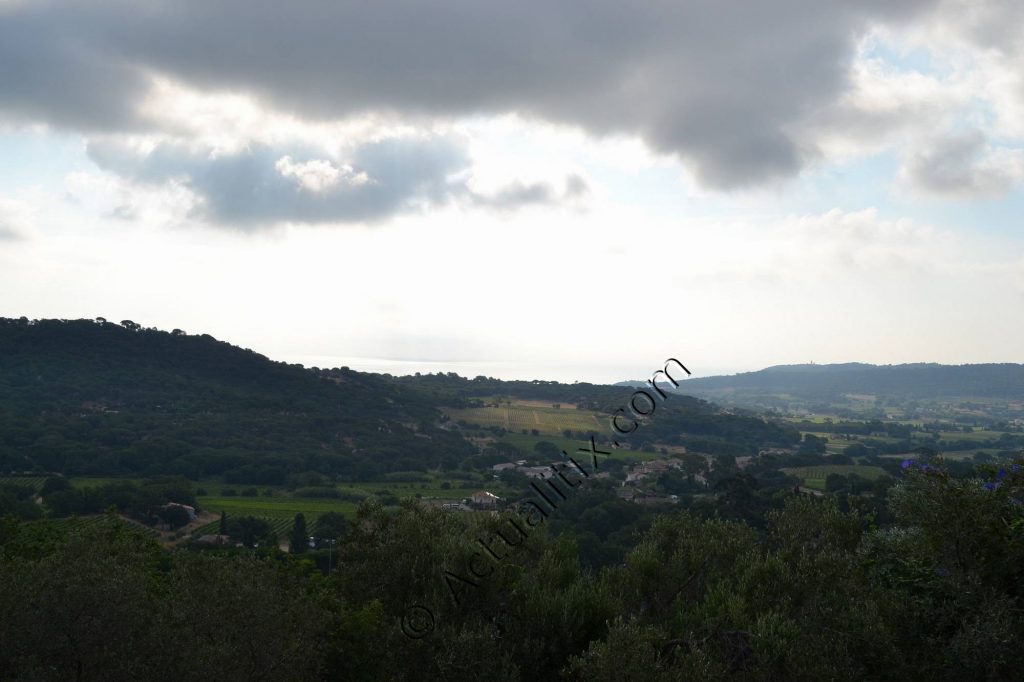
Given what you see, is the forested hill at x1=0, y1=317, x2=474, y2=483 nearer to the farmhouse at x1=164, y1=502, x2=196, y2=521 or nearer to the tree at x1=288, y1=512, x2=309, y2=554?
the farmhouse at x1=164, y1=502, x2=196, y2=521

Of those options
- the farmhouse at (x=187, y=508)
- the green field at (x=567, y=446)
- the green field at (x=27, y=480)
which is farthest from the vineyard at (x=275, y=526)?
the green field at (x=567, y=446)

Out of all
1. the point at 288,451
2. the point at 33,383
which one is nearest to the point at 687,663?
the point at 288,451

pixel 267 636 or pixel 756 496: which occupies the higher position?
pixel 267 636

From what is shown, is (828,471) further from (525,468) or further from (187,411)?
(187,411)

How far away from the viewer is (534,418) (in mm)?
Answer: 111062

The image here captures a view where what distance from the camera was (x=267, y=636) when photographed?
12.1m

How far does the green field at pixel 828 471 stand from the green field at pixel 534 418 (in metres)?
28.9

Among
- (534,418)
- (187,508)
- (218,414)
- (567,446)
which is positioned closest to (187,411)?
(218,414)

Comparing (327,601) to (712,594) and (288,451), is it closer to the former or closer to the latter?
(712,594)

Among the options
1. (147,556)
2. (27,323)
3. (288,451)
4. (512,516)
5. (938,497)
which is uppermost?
(27,323)

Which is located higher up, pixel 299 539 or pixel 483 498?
pixel 299 539

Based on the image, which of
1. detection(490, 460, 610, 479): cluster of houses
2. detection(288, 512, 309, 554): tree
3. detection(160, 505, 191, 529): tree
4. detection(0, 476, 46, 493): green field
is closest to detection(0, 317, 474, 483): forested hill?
detection(0, 476, 46, 493): green field

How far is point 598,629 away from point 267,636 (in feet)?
22.2

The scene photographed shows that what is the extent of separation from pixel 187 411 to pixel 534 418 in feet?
171
